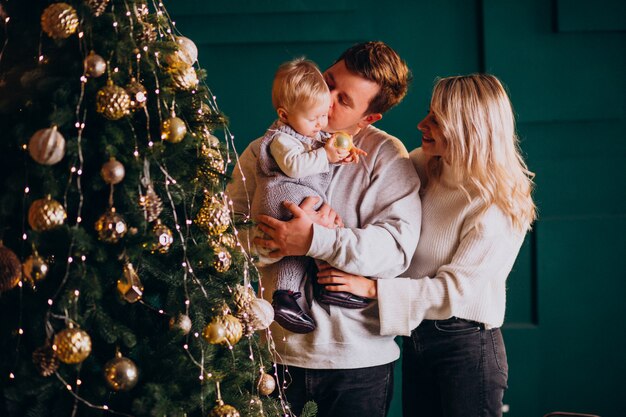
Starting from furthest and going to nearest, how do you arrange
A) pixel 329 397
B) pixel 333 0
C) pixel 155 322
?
pixel 333 0 < pixel 329 397 < pixel 155 322

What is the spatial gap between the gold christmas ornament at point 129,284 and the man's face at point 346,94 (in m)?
0.83

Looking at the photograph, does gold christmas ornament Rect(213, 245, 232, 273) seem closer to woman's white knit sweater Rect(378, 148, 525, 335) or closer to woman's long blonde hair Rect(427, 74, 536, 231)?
woman's white knit sweater Rect(378, 148, 525, 335)

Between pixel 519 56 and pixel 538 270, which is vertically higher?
pixel 519 56

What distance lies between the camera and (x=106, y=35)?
49.6 inches

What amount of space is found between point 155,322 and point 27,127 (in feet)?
1.41

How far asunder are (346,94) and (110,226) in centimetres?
87

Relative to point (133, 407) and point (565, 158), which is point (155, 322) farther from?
point (565, 158)

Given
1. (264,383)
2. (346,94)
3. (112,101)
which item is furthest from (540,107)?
(112,101)

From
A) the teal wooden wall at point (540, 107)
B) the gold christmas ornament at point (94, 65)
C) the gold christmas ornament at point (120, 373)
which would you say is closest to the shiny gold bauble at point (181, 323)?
the gold christmas ornament at point (120, 373)

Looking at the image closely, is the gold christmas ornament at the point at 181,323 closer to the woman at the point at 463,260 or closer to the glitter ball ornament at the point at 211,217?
the glitter ball ornament at the point at 211,217

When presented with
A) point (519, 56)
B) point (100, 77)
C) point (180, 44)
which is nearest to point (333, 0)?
point (519, 56)

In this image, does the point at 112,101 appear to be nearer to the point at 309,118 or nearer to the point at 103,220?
the point at 103,220

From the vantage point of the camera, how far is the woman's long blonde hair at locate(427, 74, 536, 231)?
180 cm

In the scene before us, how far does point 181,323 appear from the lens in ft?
4.35
